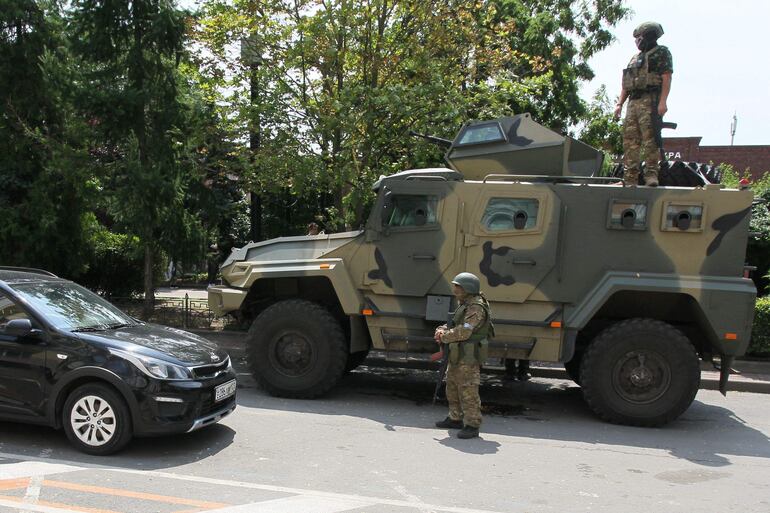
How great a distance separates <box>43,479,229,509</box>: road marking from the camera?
4297mm

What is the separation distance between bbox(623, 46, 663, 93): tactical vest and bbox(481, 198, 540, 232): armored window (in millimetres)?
2262

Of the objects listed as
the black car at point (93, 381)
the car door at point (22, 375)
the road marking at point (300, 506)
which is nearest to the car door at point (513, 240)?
the black car at point (93, 381)

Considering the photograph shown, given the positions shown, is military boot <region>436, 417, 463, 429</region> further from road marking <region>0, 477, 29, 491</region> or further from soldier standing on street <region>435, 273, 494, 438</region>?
road marking <region>0, 477, 29, 491</region>

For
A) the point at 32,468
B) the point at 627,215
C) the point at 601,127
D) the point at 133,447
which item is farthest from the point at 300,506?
the point at 601,127

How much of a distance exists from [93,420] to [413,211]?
3.90 m

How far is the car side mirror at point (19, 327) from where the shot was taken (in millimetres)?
5250

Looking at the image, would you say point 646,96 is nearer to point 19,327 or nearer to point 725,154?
point 19,327

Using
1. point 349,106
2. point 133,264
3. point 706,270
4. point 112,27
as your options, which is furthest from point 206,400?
point 133,264

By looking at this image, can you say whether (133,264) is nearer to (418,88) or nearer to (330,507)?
(418,88)

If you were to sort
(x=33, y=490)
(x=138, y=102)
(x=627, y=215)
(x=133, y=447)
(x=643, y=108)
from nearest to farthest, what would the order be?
(x=33, y=490), (x=133, y=447), (x=627, y=215), (x=643, y=108), (x=138, y=102)

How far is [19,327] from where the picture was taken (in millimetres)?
5254

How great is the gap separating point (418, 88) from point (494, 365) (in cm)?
446

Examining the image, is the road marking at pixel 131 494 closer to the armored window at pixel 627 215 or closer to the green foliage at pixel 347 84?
the armored window at pixel 627 215

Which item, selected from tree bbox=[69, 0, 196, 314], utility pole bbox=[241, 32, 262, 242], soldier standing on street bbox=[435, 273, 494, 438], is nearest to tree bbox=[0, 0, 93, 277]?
tree bbox=[69, 0, 196, 314]
